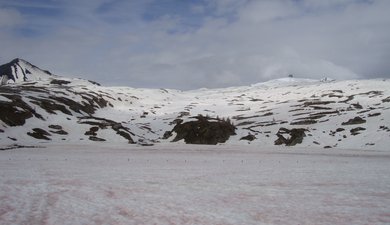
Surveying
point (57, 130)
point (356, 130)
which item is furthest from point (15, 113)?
point (356, 130)

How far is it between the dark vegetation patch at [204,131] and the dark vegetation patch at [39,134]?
787 inches

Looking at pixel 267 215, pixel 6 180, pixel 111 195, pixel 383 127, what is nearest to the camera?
pixel 267 215

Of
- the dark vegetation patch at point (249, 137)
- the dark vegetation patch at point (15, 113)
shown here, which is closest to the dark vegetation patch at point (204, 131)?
the dark vegetation patch at point (249, 137)

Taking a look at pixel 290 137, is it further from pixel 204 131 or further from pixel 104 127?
Result: pixel 104 127

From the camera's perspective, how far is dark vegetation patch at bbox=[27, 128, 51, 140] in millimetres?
56031

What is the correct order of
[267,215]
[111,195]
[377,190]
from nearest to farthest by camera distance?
[267,215]
[111,195]
[377,190]

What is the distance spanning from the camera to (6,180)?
728 inches

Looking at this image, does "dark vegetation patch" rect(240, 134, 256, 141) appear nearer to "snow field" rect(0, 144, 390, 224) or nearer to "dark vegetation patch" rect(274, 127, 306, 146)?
"dark vegetation patch" rect(274, 127, 306, 146)

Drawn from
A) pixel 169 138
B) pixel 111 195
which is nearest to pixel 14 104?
pixel 169 138

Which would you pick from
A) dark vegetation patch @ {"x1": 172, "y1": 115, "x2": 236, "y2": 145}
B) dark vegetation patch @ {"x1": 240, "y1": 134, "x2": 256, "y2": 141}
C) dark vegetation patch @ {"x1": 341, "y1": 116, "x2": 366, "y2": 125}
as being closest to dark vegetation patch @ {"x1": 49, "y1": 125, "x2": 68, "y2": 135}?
dark vegetation patch @ {"x1": 172, "y1": 115, "x2": 236, "y2": 145}

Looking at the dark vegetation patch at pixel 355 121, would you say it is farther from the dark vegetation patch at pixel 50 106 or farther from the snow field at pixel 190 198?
the dark vegetation patch at pixel 50 106

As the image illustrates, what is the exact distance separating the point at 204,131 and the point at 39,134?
25.5 meters

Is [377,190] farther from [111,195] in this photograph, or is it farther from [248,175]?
[111,195]

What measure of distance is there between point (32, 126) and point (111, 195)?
50868 millimetres
